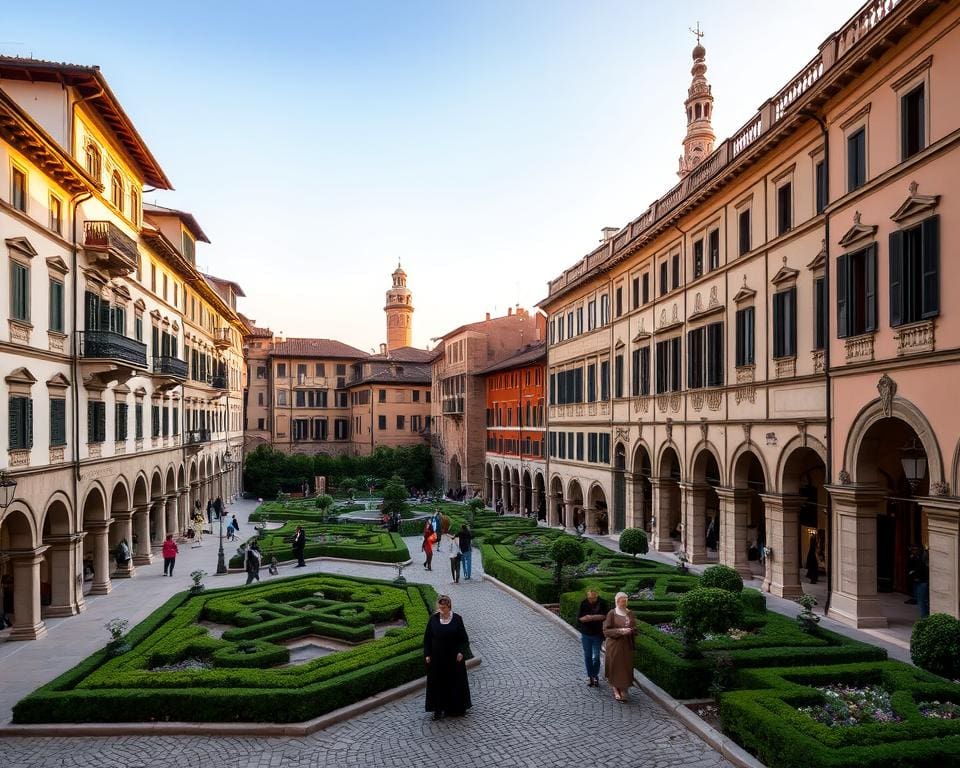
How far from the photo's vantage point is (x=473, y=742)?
39.4 ft

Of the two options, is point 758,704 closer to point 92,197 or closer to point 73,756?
point 73,756

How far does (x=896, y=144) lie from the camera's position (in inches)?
690

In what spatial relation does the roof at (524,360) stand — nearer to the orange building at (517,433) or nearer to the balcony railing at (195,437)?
the orange building at (517,433)

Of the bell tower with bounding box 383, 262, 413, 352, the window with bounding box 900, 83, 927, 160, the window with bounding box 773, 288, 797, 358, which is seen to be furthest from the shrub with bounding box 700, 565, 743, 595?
the bell tower with bounding box 383, 262, 413, 352

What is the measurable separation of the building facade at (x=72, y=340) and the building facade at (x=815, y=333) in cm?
2132

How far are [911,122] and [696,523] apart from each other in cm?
1731

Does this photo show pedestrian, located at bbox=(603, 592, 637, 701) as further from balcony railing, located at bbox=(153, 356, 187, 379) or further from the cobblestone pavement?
balcony railing, located at bbox=(153, 356, 187, 379)

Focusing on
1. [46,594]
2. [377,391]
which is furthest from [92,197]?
[377,391]

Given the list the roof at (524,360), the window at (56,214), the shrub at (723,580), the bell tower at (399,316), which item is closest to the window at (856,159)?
the shrub at (723,580)

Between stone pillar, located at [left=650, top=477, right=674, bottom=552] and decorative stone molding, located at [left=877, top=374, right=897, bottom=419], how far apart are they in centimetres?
1565

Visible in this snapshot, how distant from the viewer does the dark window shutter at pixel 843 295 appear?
19156 mm

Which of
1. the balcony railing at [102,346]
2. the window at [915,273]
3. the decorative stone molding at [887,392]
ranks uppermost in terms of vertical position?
the window at [915,273]

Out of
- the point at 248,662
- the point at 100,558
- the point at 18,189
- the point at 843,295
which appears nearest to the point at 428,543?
the point at 100,558

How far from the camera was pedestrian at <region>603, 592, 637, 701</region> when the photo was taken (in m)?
13.2
